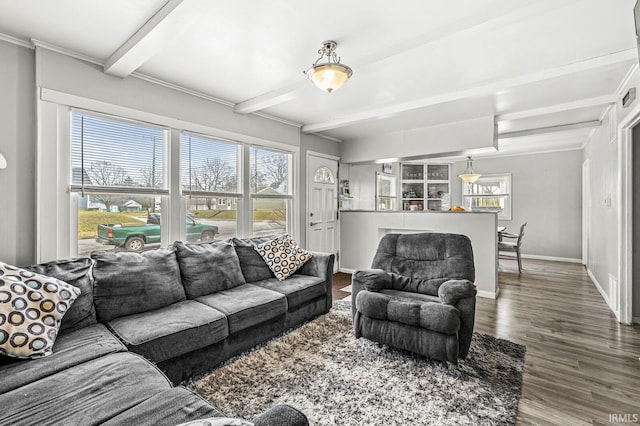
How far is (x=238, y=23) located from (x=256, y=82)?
1.02 metres

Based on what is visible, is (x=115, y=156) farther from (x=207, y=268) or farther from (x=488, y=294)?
(x=488, y=294)

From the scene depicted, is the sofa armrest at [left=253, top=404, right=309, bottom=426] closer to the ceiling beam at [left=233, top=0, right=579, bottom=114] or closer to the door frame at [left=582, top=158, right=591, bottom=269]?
the ceiling beam at [left=233, top=0, right=579, bottom=114]

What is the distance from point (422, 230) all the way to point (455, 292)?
2.58m

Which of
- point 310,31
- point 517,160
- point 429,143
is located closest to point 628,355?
point 429,143

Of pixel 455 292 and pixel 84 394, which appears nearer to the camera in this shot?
pixel 84 394

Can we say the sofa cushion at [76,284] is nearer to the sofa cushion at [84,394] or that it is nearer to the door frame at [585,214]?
the sofa cushion at [84,394]

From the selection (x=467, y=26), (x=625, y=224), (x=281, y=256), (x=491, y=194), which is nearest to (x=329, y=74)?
(x=467, y=26)

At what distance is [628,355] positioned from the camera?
8.22ft

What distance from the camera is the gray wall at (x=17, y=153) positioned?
7.48ft

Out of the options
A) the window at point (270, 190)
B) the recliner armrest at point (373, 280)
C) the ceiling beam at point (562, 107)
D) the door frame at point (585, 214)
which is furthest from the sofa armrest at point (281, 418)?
the door frame at point (585, 214)

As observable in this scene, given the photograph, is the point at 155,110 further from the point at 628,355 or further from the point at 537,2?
the point at 628,355

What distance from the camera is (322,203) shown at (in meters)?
5.33

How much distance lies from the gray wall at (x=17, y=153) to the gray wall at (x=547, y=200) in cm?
822

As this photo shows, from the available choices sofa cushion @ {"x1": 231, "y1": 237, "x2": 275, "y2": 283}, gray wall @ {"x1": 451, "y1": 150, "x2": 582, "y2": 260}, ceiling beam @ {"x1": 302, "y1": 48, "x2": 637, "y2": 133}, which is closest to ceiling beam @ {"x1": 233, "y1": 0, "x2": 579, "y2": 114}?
ceiling beam @ {"x1": 302, "y1": 48, "x2": 637, "y2": 133}
